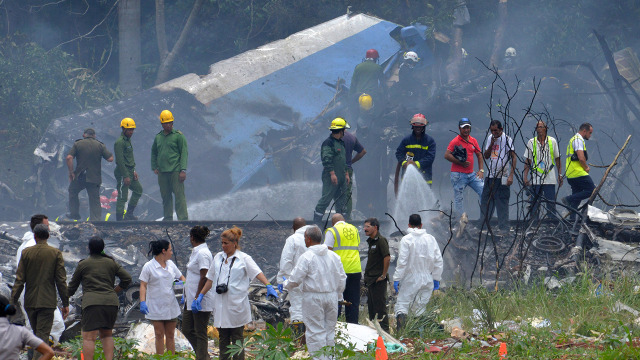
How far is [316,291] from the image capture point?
5781 millimetres

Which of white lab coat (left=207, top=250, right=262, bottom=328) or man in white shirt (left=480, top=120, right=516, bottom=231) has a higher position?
man in white shirt (left=480, top=120, right=516, bottom=231)

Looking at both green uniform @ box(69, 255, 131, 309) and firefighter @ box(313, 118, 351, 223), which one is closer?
green uniform @ box(69, 255, 131, 309)

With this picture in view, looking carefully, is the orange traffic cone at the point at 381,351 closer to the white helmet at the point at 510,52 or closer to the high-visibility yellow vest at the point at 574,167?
the high-visibility yellow vest at the point at 574,167

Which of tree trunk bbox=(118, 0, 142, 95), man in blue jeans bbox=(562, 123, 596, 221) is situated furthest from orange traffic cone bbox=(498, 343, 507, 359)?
tree trunk bbox=(118, 0, 142, 95)

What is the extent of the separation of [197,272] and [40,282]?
132 centimetres

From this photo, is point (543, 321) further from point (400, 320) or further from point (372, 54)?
point (372, 54)

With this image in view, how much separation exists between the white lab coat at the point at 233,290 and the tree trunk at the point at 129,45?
13824 millimetres

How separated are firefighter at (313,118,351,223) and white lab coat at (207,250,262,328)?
172 inches

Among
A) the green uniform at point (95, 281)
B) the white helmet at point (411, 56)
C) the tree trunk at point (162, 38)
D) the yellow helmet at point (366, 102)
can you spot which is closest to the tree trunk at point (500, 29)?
the white helmet at point (411, 56)

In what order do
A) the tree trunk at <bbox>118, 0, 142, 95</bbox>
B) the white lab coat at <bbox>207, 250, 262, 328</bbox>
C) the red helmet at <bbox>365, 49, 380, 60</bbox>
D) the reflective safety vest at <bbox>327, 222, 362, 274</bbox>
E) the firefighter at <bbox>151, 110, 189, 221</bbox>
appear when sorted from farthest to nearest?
the tree trunk at <bbox>118, 0, 142, 95</bbox> → the red helmet at <bbox>365, 49, 380, 60</bbox> → the firefighter at <bbox>151, 110, 189, 221</bbox> → the reflective safety vest at <bbox>327, 222, 362, 274</bbox> → the white lab coat at <bbox>207, 250, 262, 328</bbox>

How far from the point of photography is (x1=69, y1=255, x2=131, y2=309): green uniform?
19.5ft

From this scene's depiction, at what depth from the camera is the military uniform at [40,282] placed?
6047mm

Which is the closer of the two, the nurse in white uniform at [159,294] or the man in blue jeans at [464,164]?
the nurse in white uniform at [159,294]

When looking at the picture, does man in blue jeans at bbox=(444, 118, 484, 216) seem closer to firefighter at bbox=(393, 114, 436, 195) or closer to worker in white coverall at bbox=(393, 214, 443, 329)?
firefighter at bbox=(393, 114, 436, 195)
